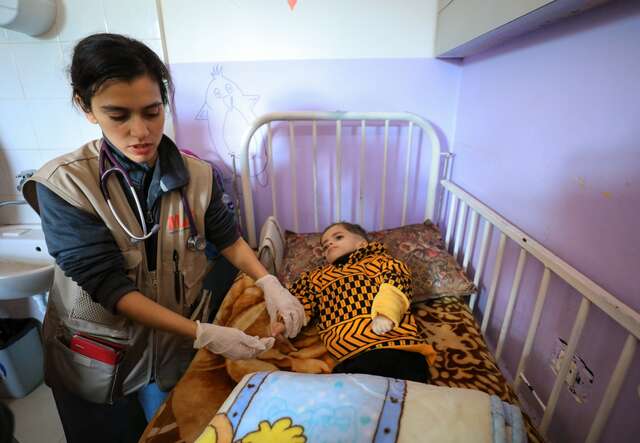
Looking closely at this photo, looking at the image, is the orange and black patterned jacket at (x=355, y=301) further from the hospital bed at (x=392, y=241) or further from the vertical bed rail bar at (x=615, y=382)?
the vertical bed rail bar at (x=615, y=382)

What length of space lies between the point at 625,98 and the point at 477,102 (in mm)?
719

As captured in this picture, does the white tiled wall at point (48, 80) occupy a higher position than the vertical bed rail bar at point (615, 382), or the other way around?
the white tiled wall at point (48, 80)

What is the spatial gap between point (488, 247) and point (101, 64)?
139 cm

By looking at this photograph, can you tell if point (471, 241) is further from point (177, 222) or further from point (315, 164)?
point (177, 222)

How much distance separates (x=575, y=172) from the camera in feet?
2.89

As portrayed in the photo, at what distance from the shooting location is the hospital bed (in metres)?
0.88

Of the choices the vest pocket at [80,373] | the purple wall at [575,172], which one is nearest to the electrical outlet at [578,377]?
the purple wall at [575,172]

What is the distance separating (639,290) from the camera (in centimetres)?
70

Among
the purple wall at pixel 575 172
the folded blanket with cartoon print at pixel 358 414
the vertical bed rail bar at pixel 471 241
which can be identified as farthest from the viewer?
the vertical bed rail bar at pixel 471 241

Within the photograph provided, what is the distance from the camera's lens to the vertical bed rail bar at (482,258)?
1.24 m

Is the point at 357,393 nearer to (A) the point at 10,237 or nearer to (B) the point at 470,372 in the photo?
(B) the point at 470,372

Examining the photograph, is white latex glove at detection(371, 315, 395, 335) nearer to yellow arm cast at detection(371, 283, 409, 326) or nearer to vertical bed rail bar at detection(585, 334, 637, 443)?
yellow arm cast at detection(371, 283, 409, 326)

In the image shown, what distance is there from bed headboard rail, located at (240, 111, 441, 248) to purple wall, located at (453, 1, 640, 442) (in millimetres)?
353

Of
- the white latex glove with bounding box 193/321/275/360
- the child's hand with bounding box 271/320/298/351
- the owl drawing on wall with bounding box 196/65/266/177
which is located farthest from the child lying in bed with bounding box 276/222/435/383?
the owl drawing on wall with bounding box 196/65/266/177
